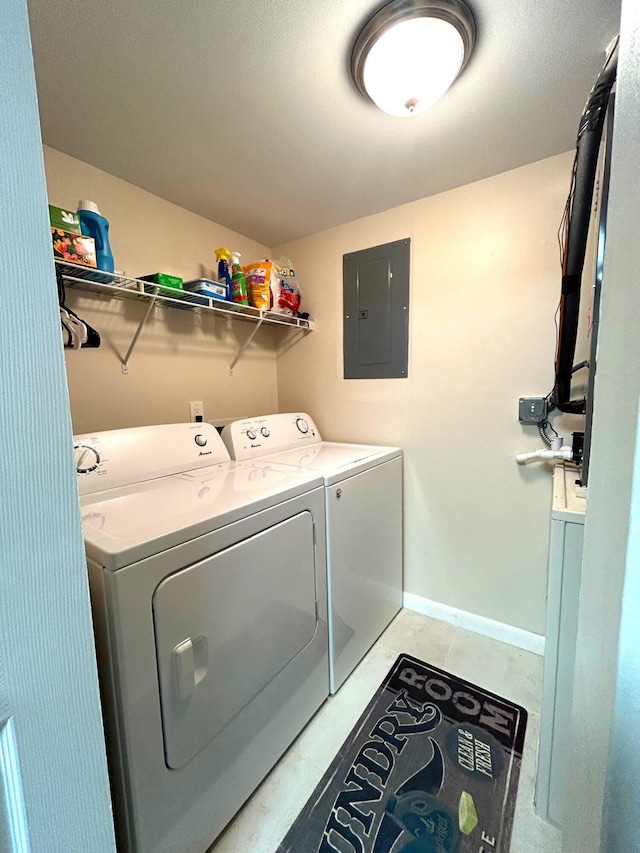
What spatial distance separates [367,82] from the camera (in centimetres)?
110

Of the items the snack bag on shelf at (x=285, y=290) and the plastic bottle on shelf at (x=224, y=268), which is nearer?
the plastic bottle on shelf at (x=224, y=268)

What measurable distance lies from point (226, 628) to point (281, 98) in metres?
1.74

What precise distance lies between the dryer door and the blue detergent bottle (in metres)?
1.21

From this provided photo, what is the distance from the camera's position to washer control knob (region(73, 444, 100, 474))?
1197mm

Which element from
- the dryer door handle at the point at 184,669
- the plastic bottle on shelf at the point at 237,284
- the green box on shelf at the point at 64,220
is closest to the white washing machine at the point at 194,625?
the dryer door handle at the point at 184,669

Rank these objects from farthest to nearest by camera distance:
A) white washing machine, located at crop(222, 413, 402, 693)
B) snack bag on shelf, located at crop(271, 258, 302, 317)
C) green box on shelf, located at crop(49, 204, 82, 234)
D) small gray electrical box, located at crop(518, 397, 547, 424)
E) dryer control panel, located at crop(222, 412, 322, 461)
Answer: snack bag on shelf, located at crop(271, 258, 302, 317) → dryer control panel, located at crop(222, 412, 322, 461) → small gray electrical box, located at crop(518, 397, 547, 424) → white washing machine, located at crop(222, 413, 402, 693) → green box on shelf, located at crop(49, 204, 82, 234)

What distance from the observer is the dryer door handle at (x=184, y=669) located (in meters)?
0.89

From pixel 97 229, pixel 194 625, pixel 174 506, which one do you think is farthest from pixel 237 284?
pixel 194 625

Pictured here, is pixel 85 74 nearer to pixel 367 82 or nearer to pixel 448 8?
pixel 367 82

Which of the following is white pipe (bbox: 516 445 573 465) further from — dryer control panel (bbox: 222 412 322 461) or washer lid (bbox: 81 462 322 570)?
dryer control panel (bbox: 222 412 322 461)

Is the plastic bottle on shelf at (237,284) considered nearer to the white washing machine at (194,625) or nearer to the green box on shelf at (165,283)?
the green box on shelf at (165,283)

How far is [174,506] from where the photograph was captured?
1.06 meters

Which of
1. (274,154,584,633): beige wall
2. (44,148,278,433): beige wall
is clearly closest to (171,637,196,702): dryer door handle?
(44,148,278,433): beige wall

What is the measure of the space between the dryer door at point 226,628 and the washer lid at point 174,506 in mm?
100
